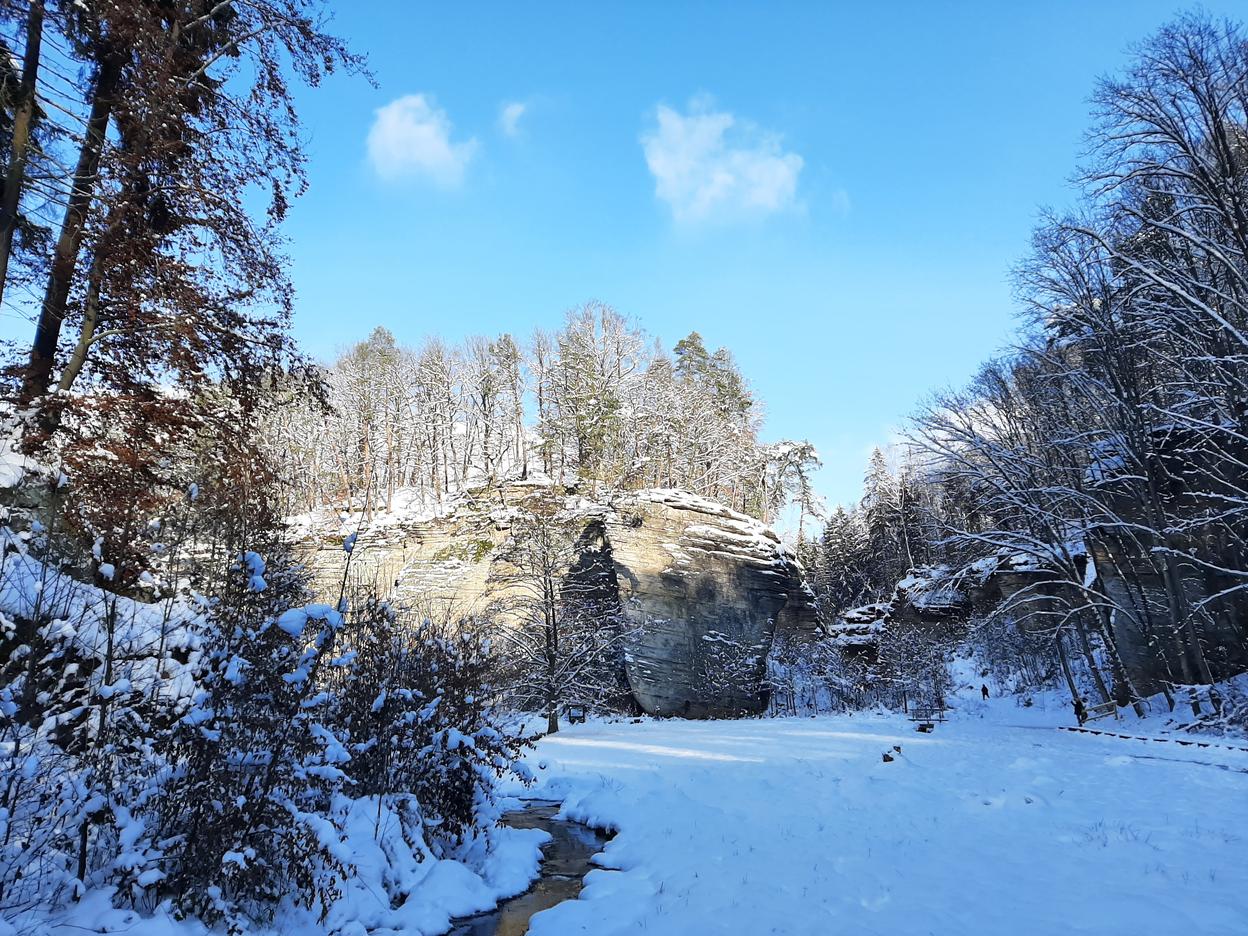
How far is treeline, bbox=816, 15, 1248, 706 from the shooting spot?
12.0 m

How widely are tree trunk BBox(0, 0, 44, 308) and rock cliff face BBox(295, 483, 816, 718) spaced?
19286 millimetres

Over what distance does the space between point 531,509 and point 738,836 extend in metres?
19.0

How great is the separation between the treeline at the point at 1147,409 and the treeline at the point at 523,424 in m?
18.9

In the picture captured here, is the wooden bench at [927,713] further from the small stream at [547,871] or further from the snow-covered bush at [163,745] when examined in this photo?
the snow-covered bush at [163,745]

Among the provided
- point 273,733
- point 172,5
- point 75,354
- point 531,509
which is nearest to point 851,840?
point 273,733

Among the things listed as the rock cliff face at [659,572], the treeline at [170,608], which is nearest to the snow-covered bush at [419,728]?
the treeline at [170,608]

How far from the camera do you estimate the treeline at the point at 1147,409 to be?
12.0m

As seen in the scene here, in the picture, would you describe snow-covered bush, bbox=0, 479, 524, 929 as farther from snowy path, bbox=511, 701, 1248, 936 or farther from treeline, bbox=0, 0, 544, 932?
snowy path, bbox=511, 701, 1248, 936

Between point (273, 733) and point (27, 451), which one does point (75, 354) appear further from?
point (273, 733)

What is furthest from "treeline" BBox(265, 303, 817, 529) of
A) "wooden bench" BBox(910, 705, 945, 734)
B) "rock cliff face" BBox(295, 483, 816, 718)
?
"wooden bench" BBox(910, 705, 945, 734)

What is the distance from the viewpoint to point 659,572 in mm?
27578

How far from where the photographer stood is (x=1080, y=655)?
26.7 metres

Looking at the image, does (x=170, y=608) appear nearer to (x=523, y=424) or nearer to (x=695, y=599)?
(x=695, y=599)

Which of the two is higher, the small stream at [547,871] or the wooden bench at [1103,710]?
the wooden bench at [1103,710]
